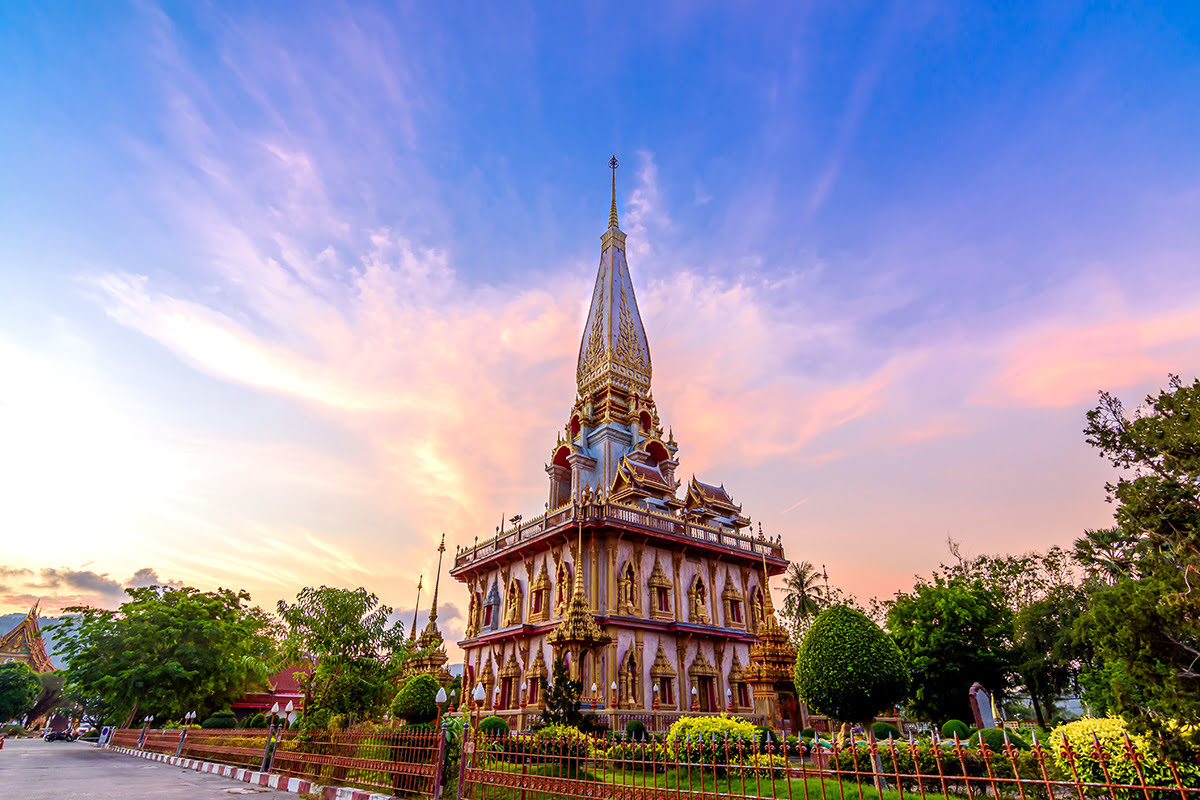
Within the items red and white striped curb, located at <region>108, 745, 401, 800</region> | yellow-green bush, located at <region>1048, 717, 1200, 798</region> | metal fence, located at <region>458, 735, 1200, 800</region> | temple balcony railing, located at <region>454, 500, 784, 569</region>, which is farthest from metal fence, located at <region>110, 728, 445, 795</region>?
temple balcony railing, located at <region>454, 500, 784, 569</region>

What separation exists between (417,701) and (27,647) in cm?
6769

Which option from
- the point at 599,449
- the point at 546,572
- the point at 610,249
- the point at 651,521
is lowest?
the point at 546,572

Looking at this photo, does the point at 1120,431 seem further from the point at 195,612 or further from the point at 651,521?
the point at 195,612

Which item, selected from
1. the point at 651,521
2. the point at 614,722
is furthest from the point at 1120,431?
the point at 614,722

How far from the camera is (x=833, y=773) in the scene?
529cm

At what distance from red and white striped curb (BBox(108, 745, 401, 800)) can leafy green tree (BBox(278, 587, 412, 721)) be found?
2.71 meters

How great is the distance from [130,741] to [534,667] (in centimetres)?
2153

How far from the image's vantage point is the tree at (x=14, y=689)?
4588cm

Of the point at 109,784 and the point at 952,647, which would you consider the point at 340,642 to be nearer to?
the point at 109,784

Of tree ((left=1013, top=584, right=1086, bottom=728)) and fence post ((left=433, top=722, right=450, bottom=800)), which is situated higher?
tree ((left=1013, top=584, right=1086, bottom=728))

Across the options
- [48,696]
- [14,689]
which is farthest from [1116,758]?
[48,696]

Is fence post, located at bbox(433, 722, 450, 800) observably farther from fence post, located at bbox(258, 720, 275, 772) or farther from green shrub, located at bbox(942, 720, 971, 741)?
green shrub, located at bbox(942, 720, 971, 741)

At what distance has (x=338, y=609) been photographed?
19781 mm

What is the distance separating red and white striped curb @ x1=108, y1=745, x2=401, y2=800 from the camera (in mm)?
10541
